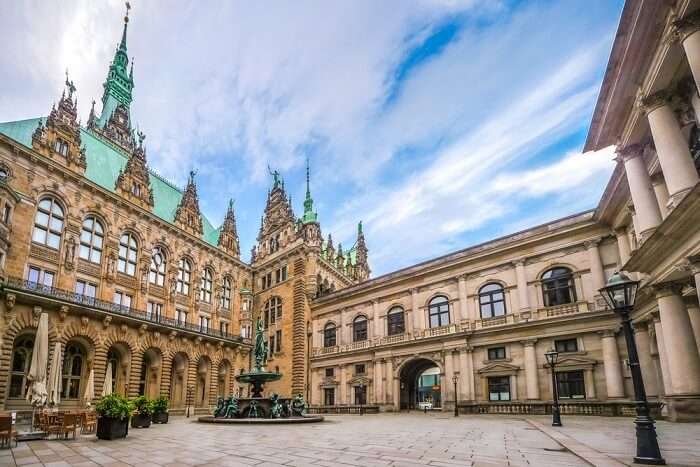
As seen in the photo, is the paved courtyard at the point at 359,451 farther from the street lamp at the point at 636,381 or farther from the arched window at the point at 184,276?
the arched window at the point at 184,276

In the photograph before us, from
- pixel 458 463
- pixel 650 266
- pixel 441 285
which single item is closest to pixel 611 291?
pixel 458 463

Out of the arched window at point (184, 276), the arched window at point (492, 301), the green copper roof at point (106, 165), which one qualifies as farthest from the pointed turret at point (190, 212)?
the arched window at point (492, 301)

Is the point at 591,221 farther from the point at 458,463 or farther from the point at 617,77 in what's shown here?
the point at 458,463

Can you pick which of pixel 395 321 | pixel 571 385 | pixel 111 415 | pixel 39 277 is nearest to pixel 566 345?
pixel 571 385

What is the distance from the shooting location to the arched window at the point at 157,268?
35688 millimetres

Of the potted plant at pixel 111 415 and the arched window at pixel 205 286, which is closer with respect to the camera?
the potted plant at pixel 111 415

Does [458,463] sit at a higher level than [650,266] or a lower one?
lower

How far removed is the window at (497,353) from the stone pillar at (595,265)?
22.7 feet

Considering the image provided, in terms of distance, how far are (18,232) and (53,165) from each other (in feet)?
18.2

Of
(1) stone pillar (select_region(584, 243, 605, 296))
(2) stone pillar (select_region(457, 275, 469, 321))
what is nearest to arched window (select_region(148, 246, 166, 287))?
(2) stone pillar (select_region(457, 275, 469, 321))

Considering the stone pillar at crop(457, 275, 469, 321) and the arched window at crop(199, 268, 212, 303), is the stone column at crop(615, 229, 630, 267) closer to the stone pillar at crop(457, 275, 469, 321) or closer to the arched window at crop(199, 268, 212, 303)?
the stone pillar at crop(457, 275, 469, 321)

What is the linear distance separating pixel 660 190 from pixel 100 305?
3435 cm

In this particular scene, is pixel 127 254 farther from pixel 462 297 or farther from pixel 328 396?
pixel 462 297

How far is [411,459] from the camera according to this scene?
8281 millimetres
